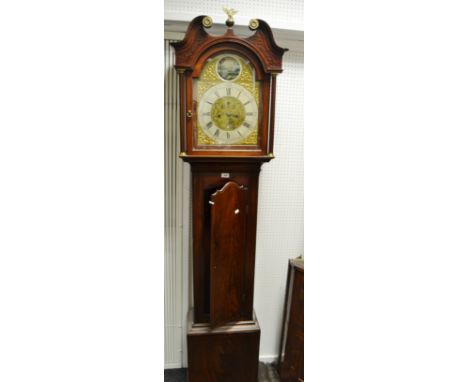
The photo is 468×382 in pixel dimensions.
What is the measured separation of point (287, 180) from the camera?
170cm

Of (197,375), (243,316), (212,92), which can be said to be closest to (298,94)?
(212,92)

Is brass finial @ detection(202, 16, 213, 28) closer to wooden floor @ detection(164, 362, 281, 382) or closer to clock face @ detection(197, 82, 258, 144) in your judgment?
clock face @ detection(197, 82, 258, 144)

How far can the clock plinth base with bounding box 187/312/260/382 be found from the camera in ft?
4.67

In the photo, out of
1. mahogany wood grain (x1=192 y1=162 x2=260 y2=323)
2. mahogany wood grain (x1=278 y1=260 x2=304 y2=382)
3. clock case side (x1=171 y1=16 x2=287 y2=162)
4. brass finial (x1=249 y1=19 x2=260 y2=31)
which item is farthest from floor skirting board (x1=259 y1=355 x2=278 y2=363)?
brass finial (x1=249 y1=19 x2=260 y2=31)

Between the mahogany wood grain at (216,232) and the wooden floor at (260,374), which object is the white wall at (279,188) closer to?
the wooden floor at (260,374)

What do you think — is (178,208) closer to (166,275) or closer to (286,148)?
(166,275)

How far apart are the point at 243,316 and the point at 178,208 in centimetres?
60

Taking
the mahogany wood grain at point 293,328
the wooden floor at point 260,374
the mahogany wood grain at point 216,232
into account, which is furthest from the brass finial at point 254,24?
the wooden floor at point 260,374

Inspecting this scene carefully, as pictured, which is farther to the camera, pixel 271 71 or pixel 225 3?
pixel 225 3

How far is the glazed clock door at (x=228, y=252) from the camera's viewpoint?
136 centimetres

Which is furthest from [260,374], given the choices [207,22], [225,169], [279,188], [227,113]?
[207,22]

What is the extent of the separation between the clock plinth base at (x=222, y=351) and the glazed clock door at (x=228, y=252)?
0.05 metres

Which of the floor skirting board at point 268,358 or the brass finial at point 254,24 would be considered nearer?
the brass finial at point 254,24

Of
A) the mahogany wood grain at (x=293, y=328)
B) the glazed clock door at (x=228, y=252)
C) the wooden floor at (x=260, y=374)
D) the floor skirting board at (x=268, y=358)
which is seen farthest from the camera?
the floor skirting board at (x=268, y=358)
